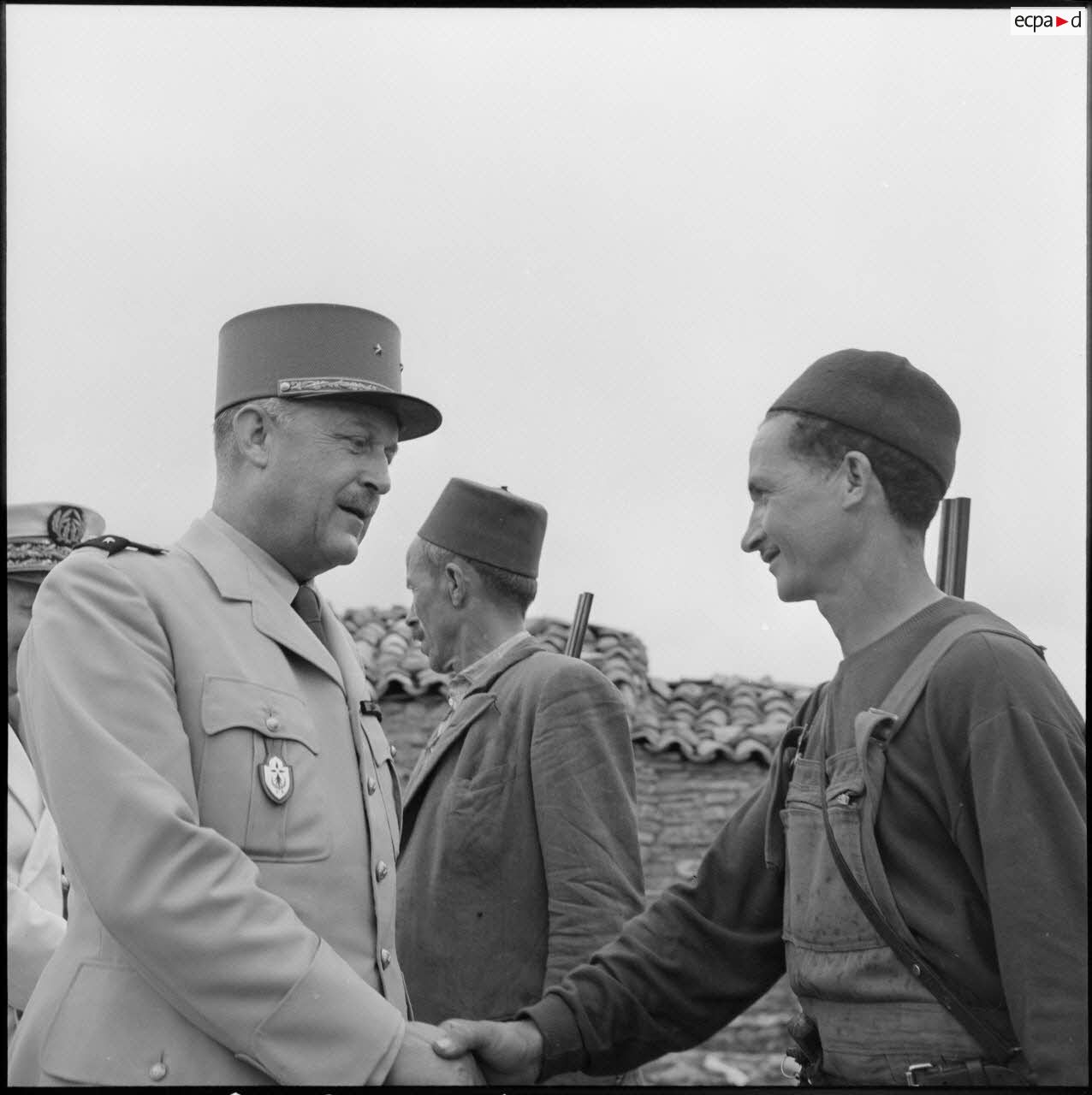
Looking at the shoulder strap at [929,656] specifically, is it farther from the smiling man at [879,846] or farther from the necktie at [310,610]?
the necktie at [310,610]

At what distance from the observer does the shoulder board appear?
264cm

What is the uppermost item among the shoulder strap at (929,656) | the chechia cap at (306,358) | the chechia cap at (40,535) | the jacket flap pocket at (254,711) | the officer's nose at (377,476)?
the chechia cap at (306,358)

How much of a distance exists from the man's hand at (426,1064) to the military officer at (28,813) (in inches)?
42.8

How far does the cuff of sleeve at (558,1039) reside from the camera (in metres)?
2.94

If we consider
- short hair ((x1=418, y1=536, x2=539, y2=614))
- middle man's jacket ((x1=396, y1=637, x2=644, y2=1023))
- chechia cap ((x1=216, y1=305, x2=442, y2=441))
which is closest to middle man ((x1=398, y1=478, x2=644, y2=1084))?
middle man's jacket ((x1=396, y1=637, x2=644, y2=1023))

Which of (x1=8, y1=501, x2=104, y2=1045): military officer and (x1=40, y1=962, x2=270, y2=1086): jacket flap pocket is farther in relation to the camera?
(x1=8, y1=501, x2=104, y2=1045): military officer

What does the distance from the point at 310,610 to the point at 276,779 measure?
515mm

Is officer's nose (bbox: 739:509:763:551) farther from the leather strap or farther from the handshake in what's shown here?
the handshake

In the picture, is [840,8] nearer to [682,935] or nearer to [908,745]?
[908,745]

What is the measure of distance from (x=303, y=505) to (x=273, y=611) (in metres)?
0.23

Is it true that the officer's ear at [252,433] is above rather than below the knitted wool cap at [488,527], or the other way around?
above

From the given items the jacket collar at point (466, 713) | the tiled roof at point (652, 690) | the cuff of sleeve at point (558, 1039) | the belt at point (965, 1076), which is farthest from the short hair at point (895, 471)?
the tiled roof at point (652, 690)

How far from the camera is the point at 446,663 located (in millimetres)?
4238

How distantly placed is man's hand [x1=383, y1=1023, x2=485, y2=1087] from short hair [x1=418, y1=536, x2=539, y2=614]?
163 centimetres
